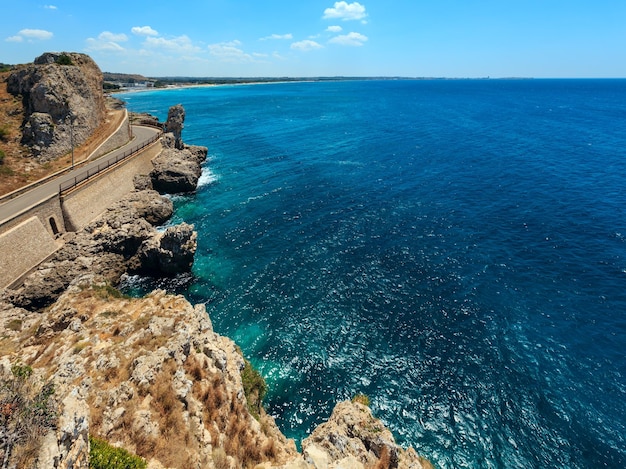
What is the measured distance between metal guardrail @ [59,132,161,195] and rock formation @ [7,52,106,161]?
8.78 metres

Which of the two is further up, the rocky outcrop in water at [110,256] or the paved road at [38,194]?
the paved road at [38,194]

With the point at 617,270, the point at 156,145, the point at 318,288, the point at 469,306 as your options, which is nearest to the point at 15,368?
the point at 318,288

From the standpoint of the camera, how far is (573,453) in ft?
76.2

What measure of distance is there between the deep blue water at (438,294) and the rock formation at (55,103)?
2368cm

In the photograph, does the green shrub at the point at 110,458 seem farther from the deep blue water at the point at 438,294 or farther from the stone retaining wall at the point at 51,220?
the stone retaining wall at the point at 51,220

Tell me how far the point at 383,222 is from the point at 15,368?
46.0 meters

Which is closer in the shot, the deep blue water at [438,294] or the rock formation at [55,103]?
the deep blue water at [438,294]

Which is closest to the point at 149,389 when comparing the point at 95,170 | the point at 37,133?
the point at 95,170

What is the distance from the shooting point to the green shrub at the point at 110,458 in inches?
498

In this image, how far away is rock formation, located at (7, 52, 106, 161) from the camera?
58.5 meters

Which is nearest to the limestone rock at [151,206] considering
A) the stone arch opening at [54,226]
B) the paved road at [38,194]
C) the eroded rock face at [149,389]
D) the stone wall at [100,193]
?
the stone wall at [100,193]

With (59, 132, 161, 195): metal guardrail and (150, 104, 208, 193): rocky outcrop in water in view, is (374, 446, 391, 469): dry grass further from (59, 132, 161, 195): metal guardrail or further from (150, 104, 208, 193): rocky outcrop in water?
(150, 104, 208, 193): rocky outcrop in water

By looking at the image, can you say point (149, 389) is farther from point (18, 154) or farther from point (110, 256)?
point (18, 154)

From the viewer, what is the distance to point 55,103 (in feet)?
202
